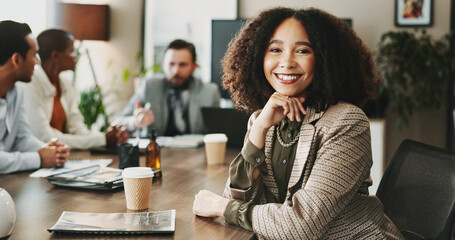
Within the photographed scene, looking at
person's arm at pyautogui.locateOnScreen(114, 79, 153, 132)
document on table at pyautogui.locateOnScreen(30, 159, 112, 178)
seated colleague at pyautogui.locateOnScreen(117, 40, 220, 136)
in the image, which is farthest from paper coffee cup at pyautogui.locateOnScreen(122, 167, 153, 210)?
seated colleague at pyautogui.locateOnScreen(117, 40, 220, 136)

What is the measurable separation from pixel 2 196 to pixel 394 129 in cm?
427

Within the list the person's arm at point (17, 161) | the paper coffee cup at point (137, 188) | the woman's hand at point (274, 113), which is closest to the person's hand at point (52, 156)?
the person's arm at point (17, 161)

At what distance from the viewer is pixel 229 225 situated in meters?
1.30

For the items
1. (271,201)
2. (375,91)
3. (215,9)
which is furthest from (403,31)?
(271,201)

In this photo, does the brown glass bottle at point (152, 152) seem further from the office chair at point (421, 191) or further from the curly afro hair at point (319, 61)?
the office chair at point (421, 191)

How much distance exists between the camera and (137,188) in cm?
139

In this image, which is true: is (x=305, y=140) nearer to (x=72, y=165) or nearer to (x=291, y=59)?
(x=291, y=59)

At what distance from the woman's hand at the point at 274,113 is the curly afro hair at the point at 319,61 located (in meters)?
0.08

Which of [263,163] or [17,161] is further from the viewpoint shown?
[17,161]

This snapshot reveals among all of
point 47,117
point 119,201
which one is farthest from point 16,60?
point 119,201

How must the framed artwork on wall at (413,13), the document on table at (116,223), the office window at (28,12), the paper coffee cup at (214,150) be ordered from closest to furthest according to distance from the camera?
the document on table at (116,223)
the paper coffee cup at (214,150)
the office window at (28,12)
the framed artwork on wall at (413,13)

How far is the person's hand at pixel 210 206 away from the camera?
1324 mm

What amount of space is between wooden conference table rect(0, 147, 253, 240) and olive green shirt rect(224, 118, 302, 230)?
103 mm

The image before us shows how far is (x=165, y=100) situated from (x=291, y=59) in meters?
2.11
